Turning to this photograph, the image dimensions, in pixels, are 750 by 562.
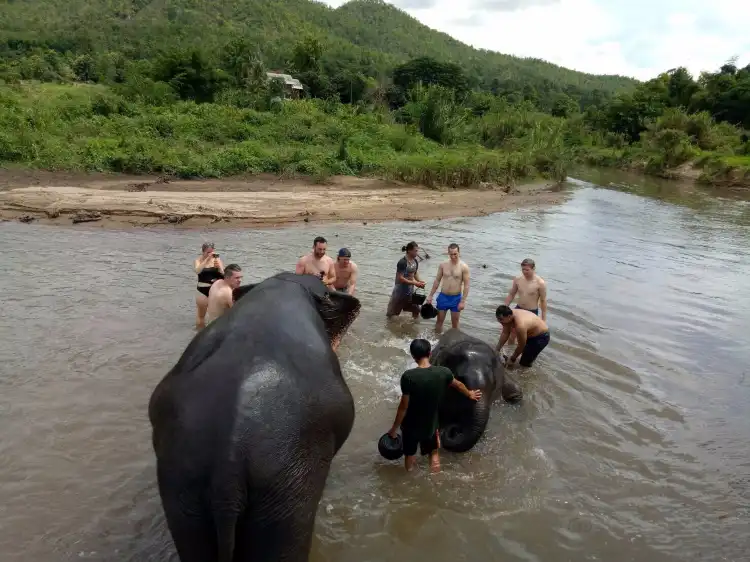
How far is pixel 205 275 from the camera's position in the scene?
8016 mm

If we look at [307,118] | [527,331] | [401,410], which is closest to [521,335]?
[527,331]

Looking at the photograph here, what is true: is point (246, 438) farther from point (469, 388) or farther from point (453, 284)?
point (453, 284)

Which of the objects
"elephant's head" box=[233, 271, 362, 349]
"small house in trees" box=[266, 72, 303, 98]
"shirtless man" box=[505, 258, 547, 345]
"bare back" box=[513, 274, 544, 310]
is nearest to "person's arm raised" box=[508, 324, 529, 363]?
"shirtless man" box=[505, 258, 547, 345]

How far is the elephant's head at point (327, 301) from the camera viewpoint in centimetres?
450

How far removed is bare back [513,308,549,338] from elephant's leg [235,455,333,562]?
16.6 ft

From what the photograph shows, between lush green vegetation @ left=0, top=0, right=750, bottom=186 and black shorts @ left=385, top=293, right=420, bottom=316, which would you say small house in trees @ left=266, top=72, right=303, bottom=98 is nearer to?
lush green vegetation @ left=0, top=0, right=750, bottom=186

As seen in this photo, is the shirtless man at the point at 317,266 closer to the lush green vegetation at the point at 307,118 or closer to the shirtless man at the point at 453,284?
the shirtless man at the point at 453,284

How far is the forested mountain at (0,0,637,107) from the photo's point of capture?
63.3 metres

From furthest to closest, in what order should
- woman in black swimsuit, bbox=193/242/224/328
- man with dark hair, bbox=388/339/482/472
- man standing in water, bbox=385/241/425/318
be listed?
1. man standing in water, bbox=385/241/425/318
2. woman in black swimsuit, bbox=193/242/224/328
3. man with dark hair, bbox=388/339/482/472

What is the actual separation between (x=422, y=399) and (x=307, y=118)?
26147 mm

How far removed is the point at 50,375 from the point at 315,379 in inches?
201

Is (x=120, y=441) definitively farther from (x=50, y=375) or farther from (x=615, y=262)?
(x=615, y=262)

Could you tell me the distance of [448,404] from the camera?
232 inches

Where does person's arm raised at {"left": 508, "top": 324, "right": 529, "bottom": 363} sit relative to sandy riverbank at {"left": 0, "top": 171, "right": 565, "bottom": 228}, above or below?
below
